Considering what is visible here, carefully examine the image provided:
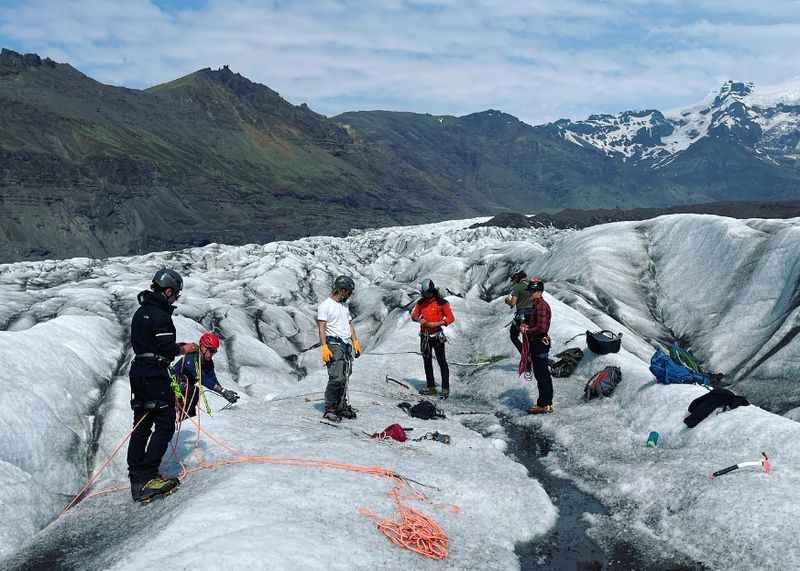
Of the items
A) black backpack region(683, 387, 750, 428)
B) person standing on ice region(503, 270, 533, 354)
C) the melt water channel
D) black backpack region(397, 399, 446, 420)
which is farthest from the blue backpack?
black backpack region(397, 399, 446, 420)

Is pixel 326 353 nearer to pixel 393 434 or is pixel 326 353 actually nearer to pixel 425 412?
pixel 393 434

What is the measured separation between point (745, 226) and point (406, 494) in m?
30.5

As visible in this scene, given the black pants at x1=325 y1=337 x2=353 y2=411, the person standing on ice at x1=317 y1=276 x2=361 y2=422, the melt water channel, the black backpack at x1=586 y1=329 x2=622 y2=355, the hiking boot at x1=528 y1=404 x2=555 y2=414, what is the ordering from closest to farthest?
the melt water channel → the person standing on ice at x1=317 y1=276 x2=361 y2=422 → the black pants at x1=325 y1=337 x2=353 y2=411 → the hiking boot at x1=528 y1=404 x2=555 y2=414 → the black backpack at x1=586 y1=329 x2=622 y2=355

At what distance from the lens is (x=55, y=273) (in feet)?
201

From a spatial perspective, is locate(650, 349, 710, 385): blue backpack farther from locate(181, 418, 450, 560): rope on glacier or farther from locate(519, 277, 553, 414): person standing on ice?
locate(181, 418, 450, 560): rope on glacier

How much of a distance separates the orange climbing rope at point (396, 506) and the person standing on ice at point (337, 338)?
2.74m

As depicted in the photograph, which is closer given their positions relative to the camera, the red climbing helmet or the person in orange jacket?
the red climbing helmet

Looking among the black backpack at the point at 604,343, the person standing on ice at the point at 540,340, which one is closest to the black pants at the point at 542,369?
the person standing on ice at the point at 540,340

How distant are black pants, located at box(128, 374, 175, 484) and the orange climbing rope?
0.76m

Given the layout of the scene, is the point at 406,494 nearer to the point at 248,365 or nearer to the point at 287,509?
the point at 287,509

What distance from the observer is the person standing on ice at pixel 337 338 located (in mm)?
12195

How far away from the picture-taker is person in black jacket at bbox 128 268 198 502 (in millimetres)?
8766

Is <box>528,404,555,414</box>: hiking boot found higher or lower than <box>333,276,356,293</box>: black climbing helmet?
lower

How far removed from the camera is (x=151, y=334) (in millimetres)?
8742
